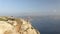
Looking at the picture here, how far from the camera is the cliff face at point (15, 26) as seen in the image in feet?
7.90

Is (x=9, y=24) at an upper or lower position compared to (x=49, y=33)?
upper

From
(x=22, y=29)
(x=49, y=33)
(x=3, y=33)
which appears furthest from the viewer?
(x=49, y=33)

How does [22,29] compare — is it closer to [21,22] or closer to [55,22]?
[21,22]

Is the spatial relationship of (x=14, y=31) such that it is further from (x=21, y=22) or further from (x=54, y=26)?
(x=54, y=26)

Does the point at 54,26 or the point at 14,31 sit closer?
the point at 14,31

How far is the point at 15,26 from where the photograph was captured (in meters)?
2.54

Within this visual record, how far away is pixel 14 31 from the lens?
2.45 metres

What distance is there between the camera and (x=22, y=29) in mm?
2619

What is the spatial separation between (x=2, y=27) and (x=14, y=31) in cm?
21

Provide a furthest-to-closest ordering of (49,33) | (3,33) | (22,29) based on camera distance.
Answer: (49,33), (22,29), (3,33)

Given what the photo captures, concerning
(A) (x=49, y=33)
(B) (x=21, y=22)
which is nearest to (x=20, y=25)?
(B) (x=21, y=22)

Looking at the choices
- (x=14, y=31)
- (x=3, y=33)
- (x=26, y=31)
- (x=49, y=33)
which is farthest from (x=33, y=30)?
(x=49, y=33)

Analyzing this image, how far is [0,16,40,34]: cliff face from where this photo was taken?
2408mm

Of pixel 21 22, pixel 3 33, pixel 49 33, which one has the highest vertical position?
pixel 21 22
